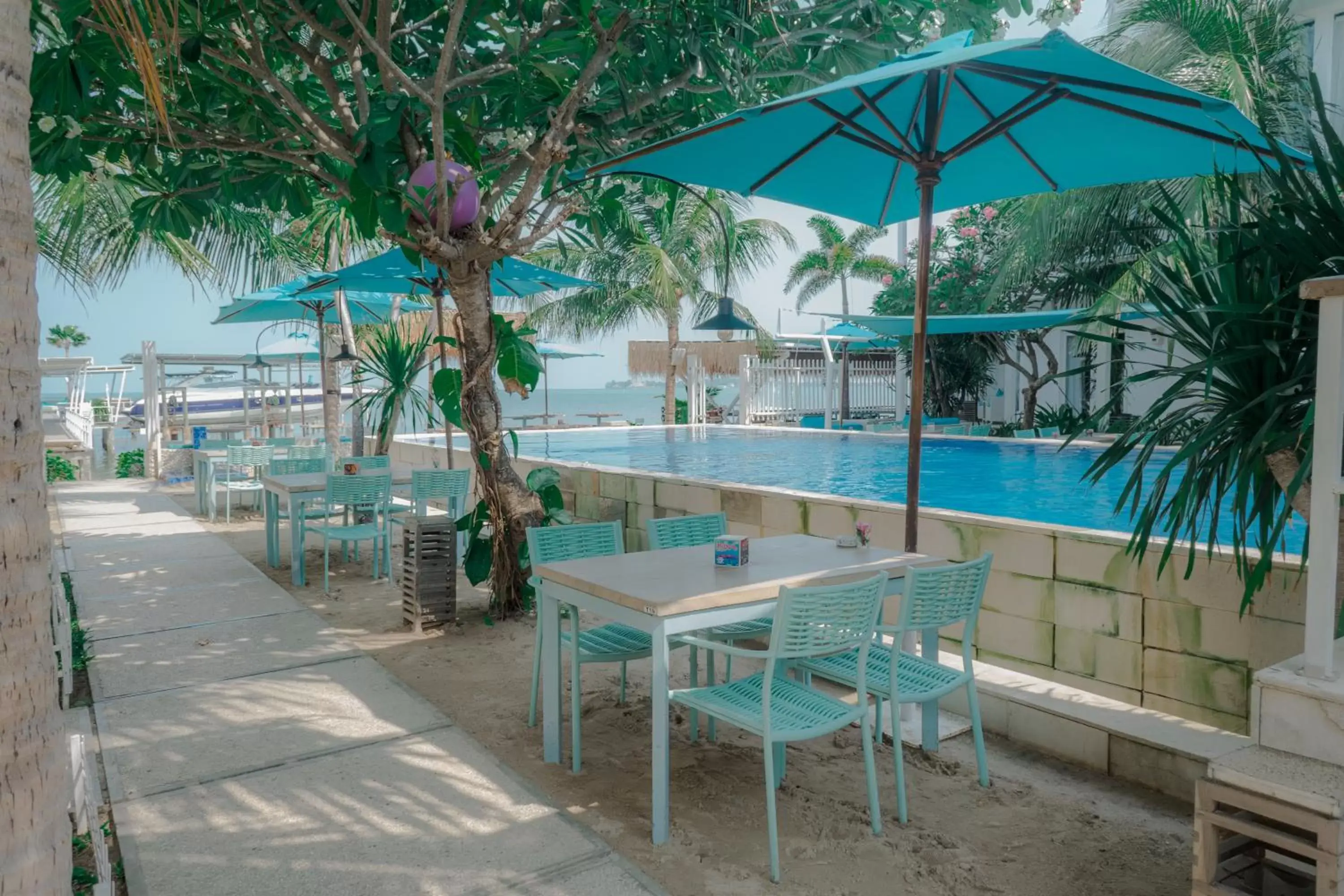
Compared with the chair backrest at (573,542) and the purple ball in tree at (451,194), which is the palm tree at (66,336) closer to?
the purple ball in tree at (451,194)

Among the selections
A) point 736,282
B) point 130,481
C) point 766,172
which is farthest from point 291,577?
point 736,282

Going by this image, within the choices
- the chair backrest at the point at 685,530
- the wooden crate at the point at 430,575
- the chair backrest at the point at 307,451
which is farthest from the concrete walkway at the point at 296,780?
the chair backrest at the point at 307,451

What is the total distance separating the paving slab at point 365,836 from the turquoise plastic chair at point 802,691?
534mm

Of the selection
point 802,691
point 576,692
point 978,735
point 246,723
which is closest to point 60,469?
point 246,723

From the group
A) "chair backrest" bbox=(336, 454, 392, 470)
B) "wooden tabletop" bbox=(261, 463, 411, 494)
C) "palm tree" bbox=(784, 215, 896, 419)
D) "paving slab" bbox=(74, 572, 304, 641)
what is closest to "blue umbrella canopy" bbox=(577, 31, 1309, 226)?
"wooden tabletop" bbox=(261, 463, 411, 494)

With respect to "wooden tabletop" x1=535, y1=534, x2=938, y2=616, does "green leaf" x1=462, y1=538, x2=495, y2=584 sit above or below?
below

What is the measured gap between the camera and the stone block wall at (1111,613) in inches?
132

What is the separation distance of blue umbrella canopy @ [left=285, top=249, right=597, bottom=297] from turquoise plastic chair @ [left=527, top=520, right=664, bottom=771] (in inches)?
88.9

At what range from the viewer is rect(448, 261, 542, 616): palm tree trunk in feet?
16.9

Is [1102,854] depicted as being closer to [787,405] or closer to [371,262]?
[371,262]

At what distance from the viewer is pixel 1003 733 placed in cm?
370

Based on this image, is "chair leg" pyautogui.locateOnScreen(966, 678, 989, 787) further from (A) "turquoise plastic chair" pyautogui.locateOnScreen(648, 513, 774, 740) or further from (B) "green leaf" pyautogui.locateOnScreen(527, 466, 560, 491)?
(B) "green leaf" pyautogui.locateOnScreen(527, 466, 560, 491)

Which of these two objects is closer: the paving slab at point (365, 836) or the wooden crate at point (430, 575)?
the paving slab at point (365, 836)

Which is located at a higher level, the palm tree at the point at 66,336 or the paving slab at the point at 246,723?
the palm tree at the point at 66,336
